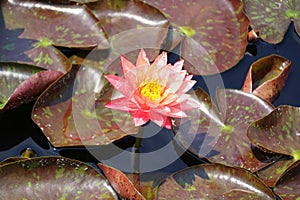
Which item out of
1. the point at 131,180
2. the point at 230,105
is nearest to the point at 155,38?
the point at 230,105

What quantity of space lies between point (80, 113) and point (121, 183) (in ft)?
1.40

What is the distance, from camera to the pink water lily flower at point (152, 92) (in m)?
2.12

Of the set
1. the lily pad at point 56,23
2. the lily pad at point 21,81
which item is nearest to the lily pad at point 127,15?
the lily pad at point 56,23

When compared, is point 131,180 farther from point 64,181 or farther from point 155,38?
point 155,38

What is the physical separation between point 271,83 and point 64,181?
3.72 feet

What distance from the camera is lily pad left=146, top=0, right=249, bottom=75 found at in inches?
111

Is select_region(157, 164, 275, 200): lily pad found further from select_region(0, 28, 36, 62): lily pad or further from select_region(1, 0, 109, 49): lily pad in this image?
select_region(0, 28, 36, 62): lily pad

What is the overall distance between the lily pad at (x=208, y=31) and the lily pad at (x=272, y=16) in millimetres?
118

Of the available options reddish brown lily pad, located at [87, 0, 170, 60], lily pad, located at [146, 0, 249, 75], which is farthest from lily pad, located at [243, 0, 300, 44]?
reddish brown lily pad, located at [87, 0, 170, 60]

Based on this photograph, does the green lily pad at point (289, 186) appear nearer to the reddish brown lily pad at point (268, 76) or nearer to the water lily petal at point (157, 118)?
the reddish brown lily pad at point (268, 76)

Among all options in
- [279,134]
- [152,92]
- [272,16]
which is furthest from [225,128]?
[272,16]

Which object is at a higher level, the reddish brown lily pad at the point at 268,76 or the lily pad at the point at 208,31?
the lily pad at the point at 208,31

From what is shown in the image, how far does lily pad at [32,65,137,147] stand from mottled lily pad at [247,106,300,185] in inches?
22.4

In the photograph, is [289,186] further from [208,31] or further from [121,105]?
[208,31]
